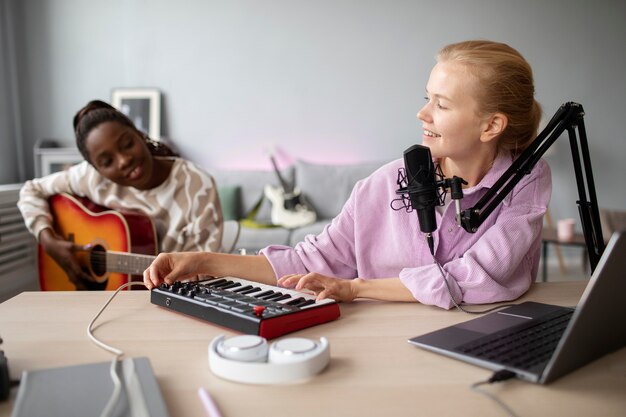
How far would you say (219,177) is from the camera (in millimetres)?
4160

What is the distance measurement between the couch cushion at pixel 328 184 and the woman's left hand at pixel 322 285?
301 cm

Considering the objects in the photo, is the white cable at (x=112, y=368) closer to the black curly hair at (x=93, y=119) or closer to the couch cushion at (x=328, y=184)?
the black curly hair at (x=93, y=119)

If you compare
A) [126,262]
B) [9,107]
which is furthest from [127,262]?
[9,107]

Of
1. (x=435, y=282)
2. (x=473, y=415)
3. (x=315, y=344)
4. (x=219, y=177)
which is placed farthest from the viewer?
(x=219, y=177)

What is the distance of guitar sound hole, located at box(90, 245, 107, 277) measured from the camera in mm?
2090

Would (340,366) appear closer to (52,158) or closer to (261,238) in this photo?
(261,238)

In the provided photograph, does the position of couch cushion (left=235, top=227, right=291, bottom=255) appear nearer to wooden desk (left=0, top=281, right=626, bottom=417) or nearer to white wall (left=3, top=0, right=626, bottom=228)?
white wall (left=3, top=0, right=626, bottom=228)

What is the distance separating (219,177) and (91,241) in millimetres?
2065

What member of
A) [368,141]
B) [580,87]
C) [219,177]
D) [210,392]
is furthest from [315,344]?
[580,87]

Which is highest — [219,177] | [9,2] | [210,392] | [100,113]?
[9,2]

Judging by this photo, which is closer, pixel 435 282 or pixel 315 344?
pixel 315 344

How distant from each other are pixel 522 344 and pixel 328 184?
3.34 meters

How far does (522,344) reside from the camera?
0.76m

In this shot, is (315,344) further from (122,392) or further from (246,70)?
(246,70)
